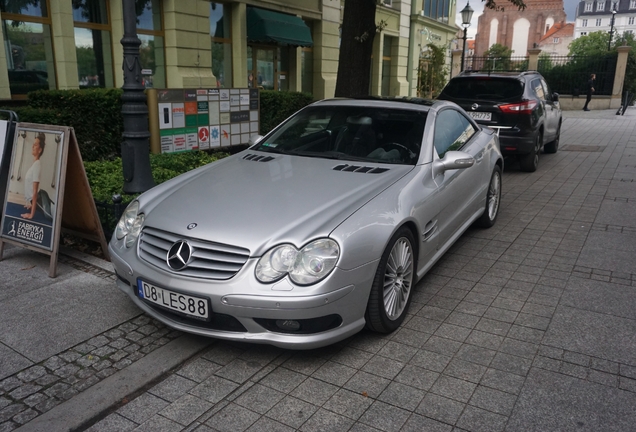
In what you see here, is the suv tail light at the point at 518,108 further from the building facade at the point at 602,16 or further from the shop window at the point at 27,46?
the building facade at the point at 602,16

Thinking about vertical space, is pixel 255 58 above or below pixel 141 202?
above

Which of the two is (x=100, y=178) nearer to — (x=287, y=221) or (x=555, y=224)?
(x=287, y=221)

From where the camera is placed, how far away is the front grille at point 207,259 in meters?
3.32

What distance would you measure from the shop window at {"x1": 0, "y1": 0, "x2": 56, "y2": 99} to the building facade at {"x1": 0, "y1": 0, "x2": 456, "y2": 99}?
0.7 inches

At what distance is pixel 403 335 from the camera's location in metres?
3.91

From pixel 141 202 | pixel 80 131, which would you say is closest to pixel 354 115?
pixel 141 202

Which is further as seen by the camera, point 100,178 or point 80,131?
point 80,131

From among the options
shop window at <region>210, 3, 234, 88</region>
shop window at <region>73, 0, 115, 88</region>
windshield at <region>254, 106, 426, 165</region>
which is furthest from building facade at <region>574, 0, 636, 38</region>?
windshield at <region>254, 106, 426, 165</region>

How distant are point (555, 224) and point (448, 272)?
239 centimetres

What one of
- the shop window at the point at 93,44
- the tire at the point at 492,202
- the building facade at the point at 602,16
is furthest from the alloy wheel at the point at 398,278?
the building facade at the point at 602,16

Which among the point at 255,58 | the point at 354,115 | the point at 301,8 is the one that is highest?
the point at 301,8

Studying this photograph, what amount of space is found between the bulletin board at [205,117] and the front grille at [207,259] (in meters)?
5.32

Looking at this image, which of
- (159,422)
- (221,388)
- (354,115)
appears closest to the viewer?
(159,422)

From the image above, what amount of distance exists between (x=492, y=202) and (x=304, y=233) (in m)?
3.88
